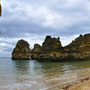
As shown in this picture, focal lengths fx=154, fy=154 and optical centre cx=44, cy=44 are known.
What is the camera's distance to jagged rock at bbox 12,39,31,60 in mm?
120188

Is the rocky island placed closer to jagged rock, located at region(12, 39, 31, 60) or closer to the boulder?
the boulder

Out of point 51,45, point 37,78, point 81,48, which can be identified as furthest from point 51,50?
point 37,78

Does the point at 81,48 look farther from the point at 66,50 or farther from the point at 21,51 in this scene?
the point at 21,51

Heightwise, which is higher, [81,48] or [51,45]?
[51,45]

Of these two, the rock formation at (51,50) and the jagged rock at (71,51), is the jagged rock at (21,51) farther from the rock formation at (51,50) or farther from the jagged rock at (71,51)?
the jagged rock at (71,51)

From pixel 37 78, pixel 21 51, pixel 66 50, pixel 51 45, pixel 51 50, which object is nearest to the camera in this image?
pixel 37 78

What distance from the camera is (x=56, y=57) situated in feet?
254

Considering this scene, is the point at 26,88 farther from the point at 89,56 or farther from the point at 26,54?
the point at 26,54

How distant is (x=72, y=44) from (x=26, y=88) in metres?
66.3

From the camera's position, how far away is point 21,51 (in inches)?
4766

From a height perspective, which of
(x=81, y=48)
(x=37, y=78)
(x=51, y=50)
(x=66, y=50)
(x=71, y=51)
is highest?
(x=51, y=50)

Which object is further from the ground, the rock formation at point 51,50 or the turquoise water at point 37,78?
the rock formation at point 51,50

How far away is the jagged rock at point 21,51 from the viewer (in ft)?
394

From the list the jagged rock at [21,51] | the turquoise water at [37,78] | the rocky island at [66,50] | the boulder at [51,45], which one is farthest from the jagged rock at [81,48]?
the jagged rock at [21,51]
